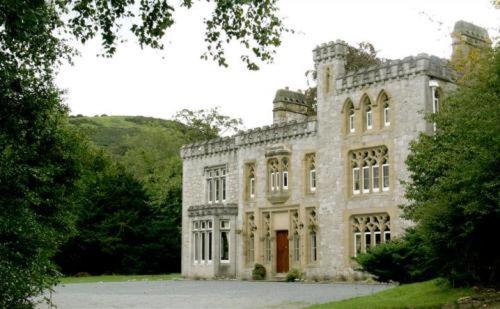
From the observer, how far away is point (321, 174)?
103ft

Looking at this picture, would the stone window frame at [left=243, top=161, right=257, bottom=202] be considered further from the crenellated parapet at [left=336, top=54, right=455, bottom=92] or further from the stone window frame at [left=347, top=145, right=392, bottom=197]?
the crenellated parapet at [left=336, top=54, right=455, bottom=92]

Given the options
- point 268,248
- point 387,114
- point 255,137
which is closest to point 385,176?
point 387,114

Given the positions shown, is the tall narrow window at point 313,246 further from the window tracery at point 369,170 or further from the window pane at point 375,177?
the window pane at point 375,177

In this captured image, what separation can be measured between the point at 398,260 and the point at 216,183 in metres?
18.9

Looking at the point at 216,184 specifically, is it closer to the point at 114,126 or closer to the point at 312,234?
the point at 312,234

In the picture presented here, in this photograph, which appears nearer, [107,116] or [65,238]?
[65,238]

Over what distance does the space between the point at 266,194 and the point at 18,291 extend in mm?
22456

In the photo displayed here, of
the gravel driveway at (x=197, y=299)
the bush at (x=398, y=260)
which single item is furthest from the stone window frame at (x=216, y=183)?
the bush at (x=398, y=260)

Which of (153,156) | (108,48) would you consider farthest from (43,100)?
(153,156)

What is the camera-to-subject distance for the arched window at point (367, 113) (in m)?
29.7

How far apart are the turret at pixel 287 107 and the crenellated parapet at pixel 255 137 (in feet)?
6.78

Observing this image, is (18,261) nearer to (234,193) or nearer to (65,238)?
(65,238)

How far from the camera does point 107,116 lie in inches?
5330

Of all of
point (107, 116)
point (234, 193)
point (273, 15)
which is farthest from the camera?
point (107, 116)
